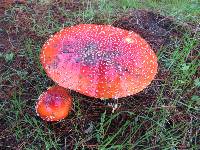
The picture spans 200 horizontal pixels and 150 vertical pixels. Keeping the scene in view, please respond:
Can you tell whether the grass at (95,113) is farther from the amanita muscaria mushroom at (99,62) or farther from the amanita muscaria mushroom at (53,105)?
the amanita muscaria mushroom at (99,62)

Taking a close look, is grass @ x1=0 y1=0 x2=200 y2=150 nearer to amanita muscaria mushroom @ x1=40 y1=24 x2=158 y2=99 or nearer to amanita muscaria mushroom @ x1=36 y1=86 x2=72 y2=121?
amanita muscaria mushroom @ x1=36 y1=86 x2=72 y2=121

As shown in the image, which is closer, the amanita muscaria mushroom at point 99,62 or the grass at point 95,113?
the amanita muscaria mushroom at point 99,62

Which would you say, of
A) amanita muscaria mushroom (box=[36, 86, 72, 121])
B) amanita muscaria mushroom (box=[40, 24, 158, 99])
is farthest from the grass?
amanita muscaria mushroom (box=[40, 24, 158, 99])

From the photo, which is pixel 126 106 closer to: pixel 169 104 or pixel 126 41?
pixel 169 104

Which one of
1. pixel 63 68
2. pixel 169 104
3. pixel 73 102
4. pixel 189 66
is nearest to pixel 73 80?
pixel 63 68

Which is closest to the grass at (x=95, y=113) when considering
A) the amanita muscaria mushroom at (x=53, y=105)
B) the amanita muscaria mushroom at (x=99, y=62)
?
the amanita muscaria mushroom at (x=53, y=105)
